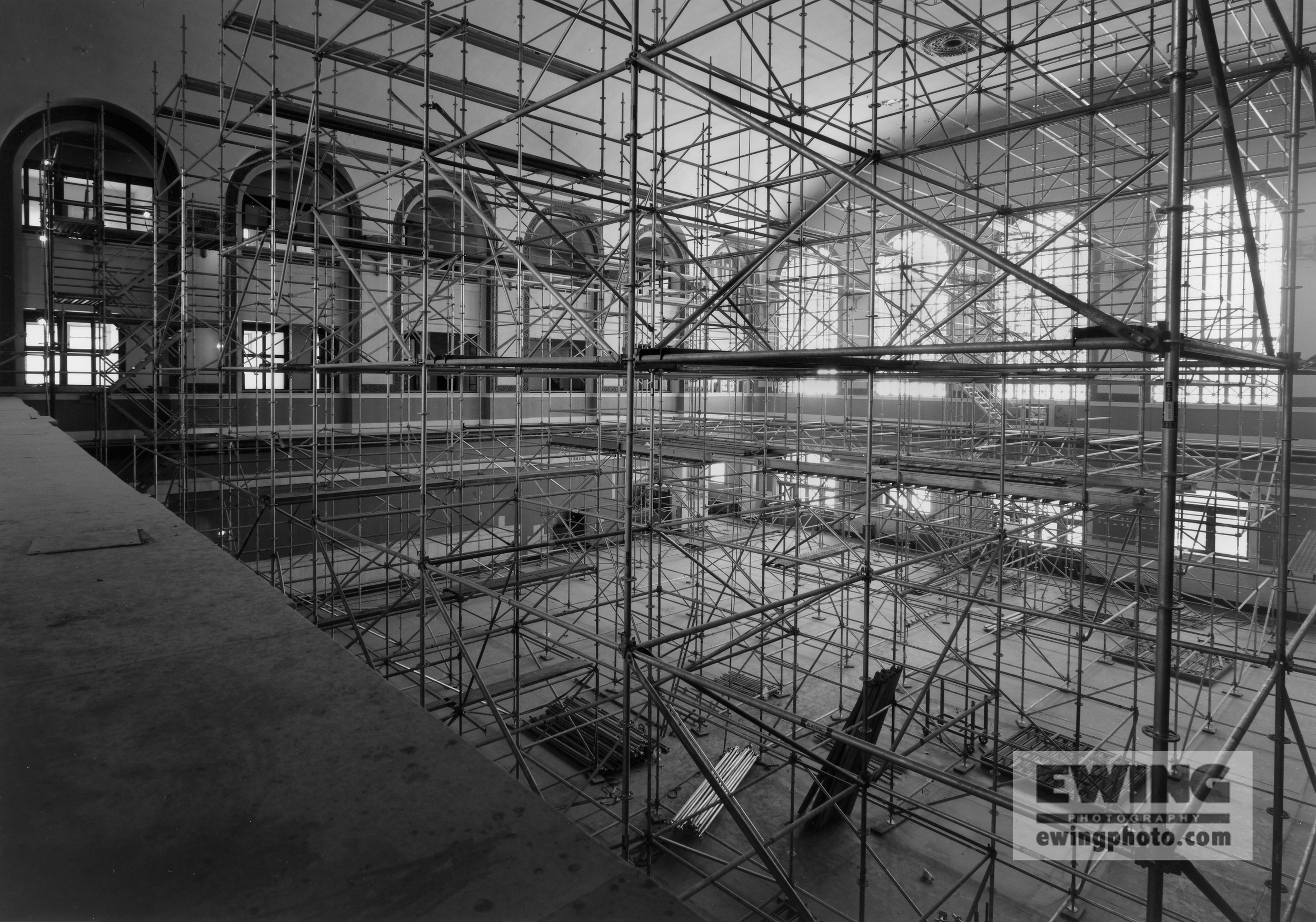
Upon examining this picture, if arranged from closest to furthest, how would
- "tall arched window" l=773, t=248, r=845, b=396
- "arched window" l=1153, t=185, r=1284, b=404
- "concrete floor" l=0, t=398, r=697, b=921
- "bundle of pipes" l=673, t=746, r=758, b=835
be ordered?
"concrete floor" l=0, t=398, r=697, b=921 < "bundle of pipes" l=673, t=746, r=758, b=835 < "arched window" l=1153, t=185, r=1284, b=404 < "tall arched window" l=773, t=248, r=845, b=396

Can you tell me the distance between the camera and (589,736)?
9.30 meters

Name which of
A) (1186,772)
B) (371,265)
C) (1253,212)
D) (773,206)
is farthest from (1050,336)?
(371,265)

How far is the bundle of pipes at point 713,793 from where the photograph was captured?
25.1ft

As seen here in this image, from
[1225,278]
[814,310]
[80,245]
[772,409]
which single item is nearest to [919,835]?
[1225,278]

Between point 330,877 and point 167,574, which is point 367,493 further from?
point 330,877

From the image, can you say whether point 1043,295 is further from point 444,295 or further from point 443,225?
point 443,225

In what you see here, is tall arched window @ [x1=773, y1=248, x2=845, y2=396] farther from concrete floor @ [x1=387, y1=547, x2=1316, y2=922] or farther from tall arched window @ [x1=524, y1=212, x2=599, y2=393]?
concrete floor @ [x1=387, y1=547, x2=1316, y2=922]

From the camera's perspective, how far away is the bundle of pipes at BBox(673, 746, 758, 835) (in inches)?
301

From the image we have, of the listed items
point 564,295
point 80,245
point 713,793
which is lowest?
point 713,793

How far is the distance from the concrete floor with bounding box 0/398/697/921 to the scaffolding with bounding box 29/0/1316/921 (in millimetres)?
2334

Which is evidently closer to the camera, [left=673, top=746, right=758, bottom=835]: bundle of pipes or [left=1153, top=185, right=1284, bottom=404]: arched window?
[left=673, top=746, right=758, bottom=835]: bundle of pipes

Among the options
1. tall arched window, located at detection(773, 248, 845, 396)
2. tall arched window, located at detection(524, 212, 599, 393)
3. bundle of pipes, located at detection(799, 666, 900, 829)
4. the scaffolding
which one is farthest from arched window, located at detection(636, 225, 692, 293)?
bundle of pipes, located at detection(799, 666, 900, 829)

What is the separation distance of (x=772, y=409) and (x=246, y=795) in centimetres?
2068

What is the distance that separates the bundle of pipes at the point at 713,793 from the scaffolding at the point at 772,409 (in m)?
0.06
